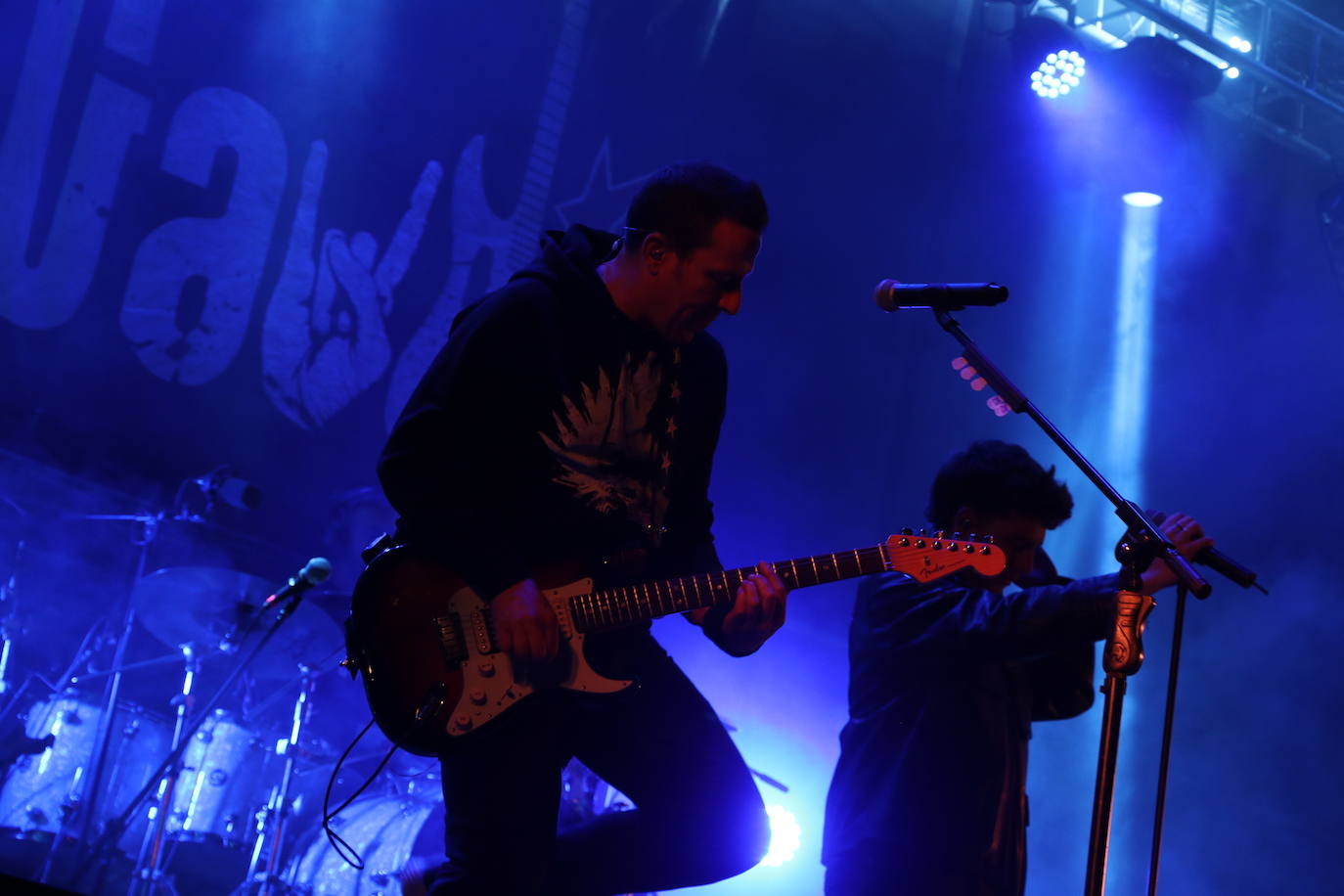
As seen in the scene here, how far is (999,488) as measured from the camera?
11.7 feet

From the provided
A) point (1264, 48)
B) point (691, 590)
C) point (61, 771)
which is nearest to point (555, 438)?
point (691, 590)

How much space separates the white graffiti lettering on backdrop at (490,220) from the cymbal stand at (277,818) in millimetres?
1521

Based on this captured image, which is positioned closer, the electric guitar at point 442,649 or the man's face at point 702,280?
the electric guitar at point 442,649

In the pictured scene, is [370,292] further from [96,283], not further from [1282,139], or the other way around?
[1282,139]

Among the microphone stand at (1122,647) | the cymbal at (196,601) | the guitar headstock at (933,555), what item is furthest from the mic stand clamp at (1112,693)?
the cymbal at (196,601)

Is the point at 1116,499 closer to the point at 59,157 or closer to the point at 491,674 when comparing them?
the point at 491,674

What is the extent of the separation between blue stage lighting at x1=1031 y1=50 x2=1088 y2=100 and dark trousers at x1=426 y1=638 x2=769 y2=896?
6308 millimetres

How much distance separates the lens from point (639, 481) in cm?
269

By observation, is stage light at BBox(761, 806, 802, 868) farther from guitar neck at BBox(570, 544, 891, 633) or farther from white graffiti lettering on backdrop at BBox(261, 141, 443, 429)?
guitar neck at BBox(570, 544, 891, 633)

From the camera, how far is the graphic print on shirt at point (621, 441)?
8.43 feet

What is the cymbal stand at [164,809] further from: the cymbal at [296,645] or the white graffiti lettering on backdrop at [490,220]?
the white graffiti lettering on backdrop at [490,220]

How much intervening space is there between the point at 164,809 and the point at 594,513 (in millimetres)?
3063

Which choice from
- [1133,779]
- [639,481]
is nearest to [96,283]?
[639,481]

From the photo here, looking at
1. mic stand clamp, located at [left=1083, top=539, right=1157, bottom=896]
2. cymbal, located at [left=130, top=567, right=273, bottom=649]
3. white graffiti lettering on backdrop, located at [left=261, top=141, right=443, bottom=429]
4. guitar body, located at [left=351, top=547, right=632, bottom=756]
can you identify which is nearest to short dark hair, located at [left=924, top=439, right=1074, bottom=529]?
mic stand clamp, located at [left=1083, top=539, right=1157, bottom=896]
